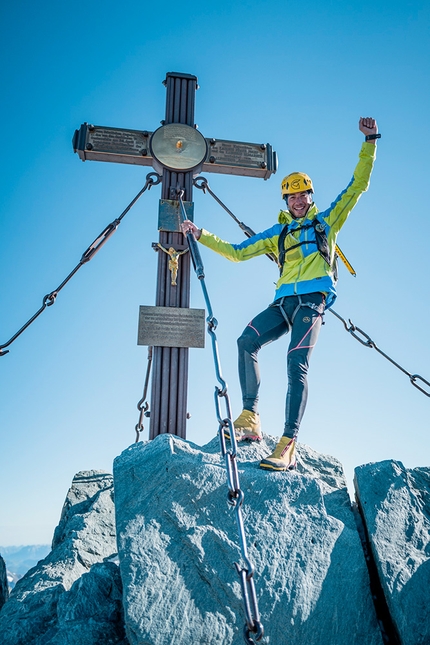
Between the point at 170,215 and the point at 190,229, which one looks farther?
the point at 170,215

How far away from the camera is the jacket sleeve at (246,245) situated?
18.6 feet

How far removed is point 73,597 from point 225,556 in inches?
Result: 49.4

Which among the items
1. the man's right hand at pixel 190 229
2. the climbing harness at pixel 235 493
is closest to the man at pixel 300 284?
the man's right hand at pixel 190 229

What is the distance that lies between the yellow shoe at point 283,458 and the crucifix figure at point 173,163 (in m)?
1.80

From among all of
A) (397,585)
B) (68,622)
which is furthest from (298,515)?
(68,622)

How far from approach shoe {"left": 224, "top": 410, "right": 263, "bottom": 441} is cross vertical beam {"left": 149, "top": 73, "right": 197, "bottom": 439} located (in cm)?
127

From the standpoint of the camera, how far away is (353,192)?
5.18 meters

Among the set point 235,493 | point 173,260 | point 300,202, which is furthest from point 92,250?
point 235,493

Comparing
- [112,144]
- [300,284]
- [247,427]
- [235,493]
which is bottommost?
[235,493]

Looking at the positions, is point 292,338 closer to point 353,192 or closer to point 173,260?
point 353,192

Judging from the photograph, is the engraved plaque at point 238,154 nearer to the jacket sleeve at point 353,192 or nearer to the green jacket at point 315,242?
the green jacket at point 315,242

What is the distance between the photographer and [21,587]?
4.99 meters

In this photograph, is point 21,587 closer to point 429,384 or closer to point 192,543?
point 192,543

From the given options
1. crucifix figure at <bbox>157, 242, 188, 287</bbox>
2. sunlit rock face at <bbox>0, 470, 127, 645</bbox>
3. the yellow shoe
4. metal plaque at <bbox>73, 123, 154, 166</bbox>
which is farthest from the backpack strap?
sunlit rock face at <bbox>0, 470, 127, 645</bbox>
